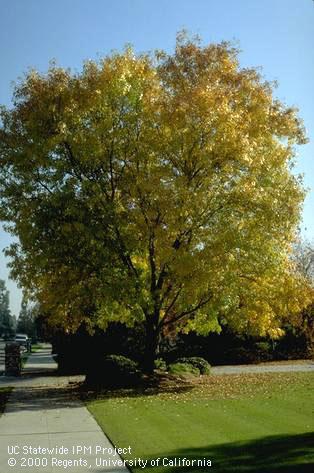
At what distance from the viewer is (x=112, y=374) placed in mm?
18719

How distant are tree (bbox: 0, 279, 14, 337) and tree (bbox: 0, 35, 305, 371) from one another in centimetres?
10648

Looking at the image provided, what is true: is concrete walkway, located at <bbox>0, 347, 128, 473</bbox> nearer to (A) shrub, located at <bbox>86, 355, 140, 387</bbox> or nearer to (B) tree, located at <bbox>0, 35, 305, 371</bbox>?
(A) shrub, located at <bbox>86, 355, 140, 387</bbox>

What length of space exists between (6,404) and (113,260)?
5634 mm

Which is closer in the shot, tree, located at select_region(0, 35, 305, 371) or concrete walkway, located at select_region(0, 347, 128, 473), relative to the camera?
concrete walkway, located at select_region(0, 347, 128, 473)

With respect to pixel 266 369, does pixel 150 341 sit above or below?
above

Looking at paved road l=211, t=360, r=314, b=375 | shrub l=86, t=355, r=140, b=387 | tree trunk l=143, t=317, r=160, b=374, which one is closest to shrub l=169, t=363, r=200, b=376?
paved road l=211, t=360, r=314, b=375

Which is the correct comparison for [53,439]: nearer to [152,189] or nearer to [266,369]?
[152,189]

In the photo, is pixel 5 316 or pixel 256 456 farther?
pixel 5 316

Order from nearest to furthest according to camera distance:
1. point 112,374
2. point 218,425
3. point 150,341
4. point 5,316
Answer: point 218,425 < point 112,374 < point 150,341 < point 5,316

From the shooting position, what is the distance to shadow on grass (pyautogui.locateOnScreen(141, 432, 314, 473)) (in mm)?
7688

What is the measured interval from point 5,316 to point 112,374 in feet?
451

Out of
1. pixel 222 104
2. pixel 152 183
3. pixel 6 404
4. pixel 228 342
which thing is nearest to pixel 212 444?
pixel 6 404

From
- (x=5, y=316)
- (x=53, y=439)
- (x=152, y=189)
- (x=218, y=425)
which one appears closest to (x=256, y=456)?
(x=218, y=425)

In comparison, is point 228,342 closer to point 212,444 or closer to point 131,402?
point 131,402
